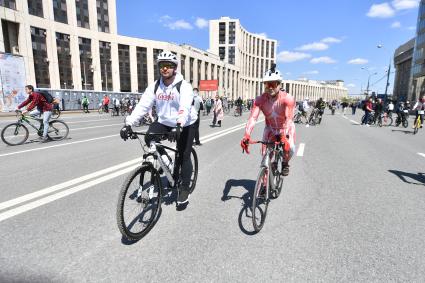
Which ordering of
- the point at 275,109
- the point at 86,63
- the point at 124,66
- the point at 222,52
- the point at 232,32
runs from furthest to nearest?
the point at 222,52 < the point at 232,32 < the point at 124,66 < the point at 86,63 < the point at 275,109

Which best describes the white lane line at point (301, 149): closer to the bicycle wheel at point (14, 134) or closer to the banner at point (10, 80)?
the bicycle wheel at point (14, 134)

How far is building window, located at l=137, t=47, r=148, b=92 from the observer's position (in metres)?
66.8

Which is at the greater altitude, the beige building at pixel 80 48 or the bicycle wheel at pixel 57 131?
the beige building at pixel 80 48

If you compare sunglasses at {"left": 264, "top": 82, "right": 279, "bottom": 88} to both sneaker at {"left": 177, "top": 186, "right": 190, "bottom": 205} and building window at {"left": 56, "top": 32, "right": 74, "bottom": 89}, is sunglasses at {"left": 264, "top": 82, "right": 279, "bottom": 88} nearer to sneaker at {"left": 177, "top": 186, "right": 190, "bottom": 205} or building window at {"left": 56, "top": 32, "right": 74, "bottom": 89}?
sneaker at {"left": 177, "top": 186, "right": 190, "bottom": 205}

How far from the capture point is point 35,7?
45250 mm

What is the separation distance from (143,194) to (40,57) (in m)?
54.8

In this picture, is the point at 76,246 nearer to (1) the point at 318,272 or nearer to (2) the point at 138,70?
(1) the point at 318,272

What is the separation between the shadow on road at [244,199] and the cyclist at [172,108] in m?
0.79

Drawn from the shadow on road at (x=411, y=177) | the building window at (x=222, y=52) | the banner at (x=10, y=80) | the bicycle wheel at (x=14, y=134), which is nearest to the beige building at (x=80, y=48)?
the banner at (x=10, y=80)

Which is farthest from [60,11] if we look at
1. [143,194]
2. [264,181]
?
[264,181]

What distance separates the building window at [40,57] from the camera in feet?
148

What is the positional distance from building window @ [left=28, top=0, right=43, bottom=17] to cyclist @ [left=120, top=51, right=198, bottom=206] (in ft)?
173

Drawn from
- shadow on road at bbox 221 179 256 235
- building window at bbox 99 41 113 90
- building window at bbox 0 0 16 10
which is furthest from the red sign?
shadow on road at bbox 221 179 256 235

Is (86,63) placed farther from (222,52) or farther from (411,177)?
(222,52)
